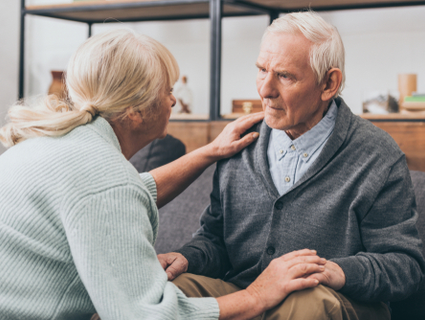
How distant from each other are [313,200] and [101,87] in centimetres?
62

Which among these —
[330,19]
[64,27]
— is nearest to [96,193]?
[330,19]

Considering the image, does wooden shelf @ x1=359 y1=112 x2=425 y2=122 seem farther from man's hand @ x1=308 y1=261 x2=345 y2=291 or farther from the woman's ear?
the woman's ear

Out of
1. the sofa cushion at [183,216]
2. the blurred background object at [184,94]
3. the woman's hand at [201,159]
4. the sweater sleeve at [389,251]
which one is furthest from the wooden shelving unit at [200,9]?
the sweater sleeve at [389,251]

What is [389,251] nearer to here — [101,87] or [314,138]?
[314,138]

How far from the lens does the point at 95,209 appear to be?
905mm

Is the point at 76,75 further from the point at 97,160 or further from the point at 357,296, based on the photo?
the point at 357,296

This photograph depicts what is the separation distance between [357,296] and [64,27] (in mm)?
3088

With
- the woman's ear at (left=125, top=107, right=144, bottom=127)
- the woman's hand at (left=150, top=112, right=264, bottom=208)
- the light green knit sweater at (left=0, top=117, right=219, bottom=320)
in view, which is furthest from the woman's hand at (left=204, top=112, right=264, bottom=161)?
the light green knit sweater at (left=0, top=117, right=219, bottom=320)

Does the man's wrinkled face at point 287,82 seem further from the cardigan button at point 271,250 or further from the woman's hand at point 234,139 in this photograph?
the cardigan button at point 271,250

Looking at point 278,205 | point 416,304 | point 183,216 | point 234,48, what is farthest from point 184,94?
point 416,304

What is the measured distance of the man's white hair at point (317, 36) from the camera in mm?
1301

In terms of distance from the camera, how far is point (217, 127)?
2361mm

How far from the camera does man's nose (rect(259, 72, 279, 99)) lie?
4.35 feet

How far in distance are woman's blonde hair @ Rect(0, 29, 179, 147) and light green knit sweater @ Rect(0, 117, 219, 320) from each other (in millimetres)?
46
